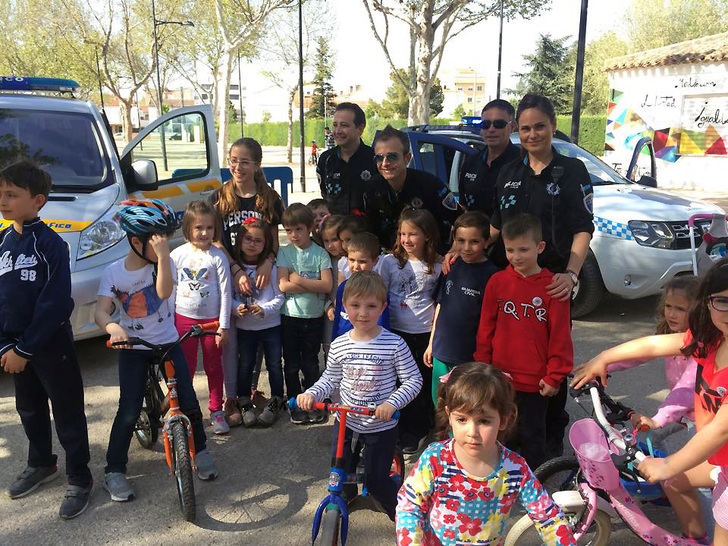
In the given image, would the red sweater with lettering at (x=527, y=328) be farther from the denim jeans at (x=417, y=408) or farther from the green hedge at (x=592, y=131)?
the green hedge at (x=592, y=131)

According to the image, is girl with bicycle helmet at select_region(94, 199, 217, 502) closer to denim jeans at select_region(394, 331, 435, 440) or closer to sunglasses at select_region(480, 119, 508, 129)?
denim jeans at select_region(394, 331, 435, 440)

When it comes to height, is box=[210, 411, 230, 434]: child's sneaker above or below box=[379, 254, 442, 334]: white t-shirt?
below

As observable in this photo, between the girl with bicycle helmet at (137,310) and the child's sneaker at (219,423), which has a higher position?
the girl with bicycle helmet at (137,310)

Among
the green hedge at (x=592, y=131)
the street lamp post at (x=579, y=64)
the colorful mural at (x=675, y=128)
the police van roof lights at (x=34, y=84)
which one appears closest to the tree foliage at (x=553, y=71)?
the green hedge at (x=592, y=131)

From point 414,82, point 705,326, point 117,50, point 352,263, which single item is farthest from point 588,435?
point 117,50

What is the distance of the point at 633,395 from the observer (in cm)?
470

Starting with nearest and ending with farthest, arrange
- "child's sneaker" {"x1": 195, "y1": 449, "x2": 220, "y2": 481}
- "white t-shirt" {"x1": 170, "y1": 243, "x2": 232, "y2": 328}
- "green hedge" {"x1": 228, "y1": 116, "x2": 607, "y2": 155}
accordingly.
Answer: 1. "child's sneaker" {"x1": 195, "y1": 449, "x2": 220, "y2": 481}
2. "white t-shirt" {"x1": 170, "y1": 243, "x2": 232, "y2": 328}
3. "green hedge" {"x1": 228, "y1": 116, "x2": 607, "y2": 155}

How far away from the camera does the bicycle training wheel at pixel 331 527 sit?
93.6 inches

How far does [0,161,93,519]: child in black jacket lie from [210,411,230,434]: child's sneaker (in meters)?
0.93

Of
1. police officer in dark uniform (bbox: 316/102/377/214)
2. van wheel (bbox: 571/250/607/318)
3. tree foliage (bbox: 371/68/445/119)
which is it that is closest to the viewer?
police officer in dark uniform (bbox: 316/102/377/214)

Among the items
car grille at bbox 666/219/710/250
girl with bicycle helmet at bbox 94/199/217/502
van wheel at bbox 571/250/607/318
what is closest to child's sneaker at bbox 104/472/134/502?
girl with bicycle helmet at bbox 94/199/217/502

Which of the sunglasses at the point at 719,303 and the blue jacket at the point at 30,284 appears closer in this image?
the sunglasses at the point at 719,303

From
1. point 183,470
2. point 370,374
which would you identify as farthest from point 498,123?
point 183,470

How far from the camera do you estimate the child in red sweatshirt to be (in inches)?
119
